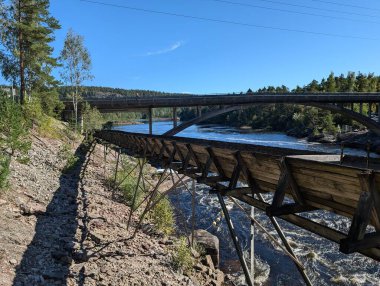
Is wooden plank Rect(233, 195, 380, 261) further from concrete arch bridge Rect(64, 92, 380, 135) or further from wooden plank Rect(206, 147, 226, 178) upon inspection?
concrete arch bridge Rect(64, 92, 380, 135)

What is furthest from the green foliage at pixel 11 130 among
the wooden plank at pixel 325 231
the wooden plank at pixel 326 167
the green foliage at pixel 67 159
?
the wooden plank at pixel 326 167

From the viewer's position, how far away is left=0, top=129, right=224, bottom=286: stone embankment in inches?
299

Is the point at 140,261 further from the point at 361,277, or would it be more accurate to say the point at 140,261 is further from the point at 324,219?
the point at 324,219

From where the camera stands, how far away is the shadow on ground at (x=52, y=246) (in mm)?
7070

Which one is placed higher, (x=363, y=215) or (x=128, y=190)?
(x=363, y=215)

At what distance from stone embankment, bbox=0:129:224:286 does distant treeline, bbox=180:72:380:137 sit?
188ft

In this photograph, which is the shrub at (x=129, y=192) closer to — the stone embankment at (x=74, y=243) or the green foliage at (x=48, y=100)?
the stone embankment at (x=74, y=243)

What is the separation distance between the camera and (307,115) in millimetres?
88125

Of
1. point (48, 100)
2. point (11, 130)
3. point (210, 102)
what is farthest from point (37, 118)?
point (210, 102)

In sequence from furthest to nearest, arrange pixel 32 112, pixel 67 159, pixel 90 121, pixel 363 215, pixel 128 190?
1. pixel 90 121
2. pixel 32 112
3. pixel 67 159
4. pixel 128 190
5. pixel 363 215

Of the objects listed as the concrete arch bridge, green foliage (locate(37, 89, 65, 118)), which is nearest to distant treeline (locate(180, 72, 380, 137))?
the concrete arch bridge

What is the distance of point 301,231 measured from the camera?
1557cm

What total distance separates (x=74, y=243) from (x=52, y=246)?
2.78ft

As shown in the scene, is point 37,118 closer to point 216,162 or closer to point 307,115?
point 216,162
